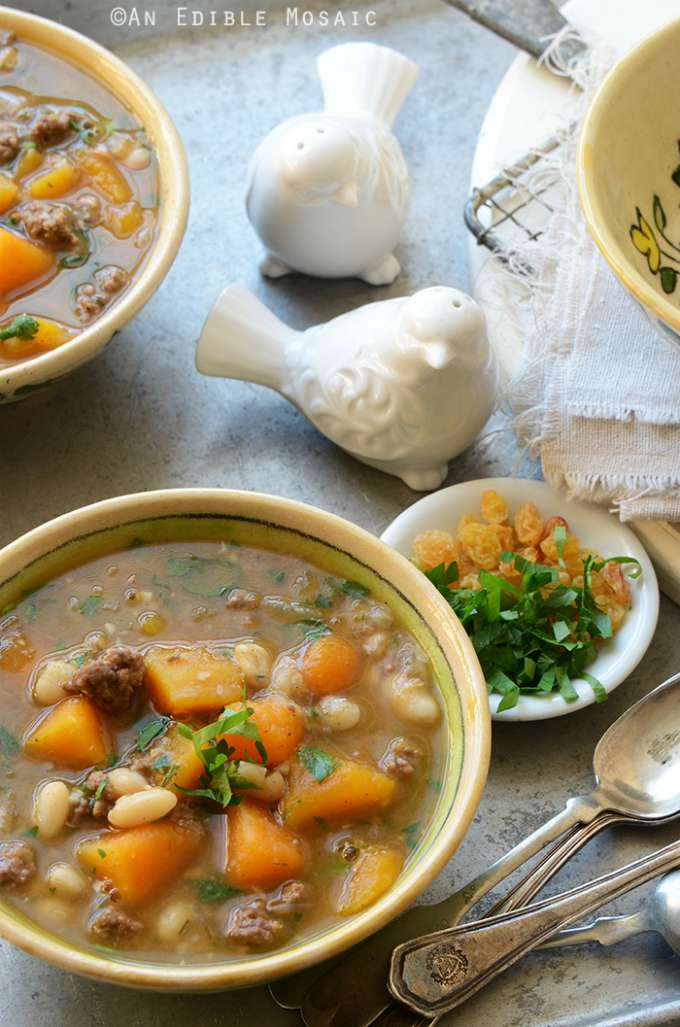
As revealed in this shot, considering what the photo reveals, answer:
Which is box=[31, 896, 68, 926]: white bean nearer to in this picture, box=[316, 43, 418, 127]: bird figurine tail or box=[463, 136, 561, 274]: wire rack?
box=[463, 136, 561, 274]: wire rack

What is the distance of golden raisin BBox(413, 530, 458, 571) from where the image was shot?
2111 mm

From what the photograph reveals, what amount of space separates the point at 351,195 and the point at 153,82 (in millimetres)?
755

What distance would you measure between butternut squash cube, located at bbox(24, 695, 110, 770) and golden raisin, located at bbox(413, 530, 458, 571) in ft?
2.12

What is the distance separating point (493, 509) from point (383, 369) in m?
0.30

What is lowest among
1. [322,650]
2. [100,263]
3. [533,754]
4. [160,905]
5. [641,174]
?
[533,754]

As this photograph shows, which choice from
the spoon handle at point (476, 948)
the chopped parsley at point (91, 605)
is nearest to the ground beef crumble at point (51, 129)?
the chopped parsley at point (91, 605)

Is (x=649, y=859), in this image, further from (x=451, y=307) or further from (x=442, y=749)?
(x=451, y=307)

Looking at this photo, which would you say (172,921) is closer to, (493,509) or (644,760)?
(644,760)

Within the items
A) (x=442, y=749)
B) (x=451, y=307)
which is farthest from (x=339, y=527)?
(x=451, y=307)

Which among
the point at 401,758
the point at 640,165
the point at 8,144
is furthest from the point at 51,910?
the point at 640,165

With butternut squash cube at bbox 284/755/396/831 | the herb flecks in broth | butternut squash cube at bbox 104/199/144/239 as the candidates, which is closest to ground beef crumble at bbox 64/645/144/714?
the herb flecks in broth

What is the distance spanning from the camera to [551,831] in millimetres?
1885

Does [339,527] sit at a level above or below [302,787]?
above

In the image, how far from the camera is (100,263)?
2.26 m
